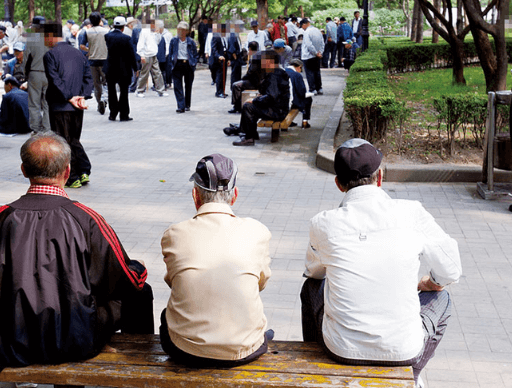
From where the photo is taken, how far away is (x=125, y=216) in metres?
7.38

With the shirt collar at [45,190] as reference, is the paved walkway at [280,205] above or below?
below

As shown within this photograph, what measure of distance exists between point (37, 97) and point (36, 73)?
471mm

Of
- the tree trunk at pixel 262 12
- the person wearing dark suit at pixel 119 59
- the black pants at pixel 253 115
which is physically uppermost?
the tree trunk at pixel 262 12

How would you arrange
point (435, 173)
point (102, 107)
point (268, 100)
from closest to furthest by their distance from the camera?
point (435, 173) < point (268, 100) < point (102, 107)

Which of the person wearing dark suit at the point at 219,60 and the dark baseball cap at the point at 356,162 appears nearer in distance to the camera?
the dark baseball cap at the point at 356,162

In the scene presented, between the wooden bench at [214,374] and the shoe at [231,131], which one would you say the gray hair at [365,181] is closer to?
the wooden bench at [214,374]

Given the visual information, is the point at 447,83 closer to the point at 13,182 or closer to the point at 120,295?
the point at 13,182

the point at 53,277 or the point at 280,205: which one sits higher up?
the point at 53,277

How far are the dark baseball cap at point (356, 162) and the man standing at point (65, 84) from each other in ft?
18.0

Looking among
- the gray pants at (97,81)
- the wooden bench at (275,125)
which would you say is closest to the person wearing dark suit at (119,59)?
the gray pants at (97,81)

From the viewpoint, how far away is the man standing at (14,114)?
39.9 ft

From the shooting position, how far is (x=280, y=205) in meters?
7.70

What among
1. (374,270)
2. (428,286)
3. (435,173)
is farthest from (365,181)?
(435,173)

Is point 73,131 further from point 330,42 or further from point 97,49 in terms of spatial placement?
point 330,42
